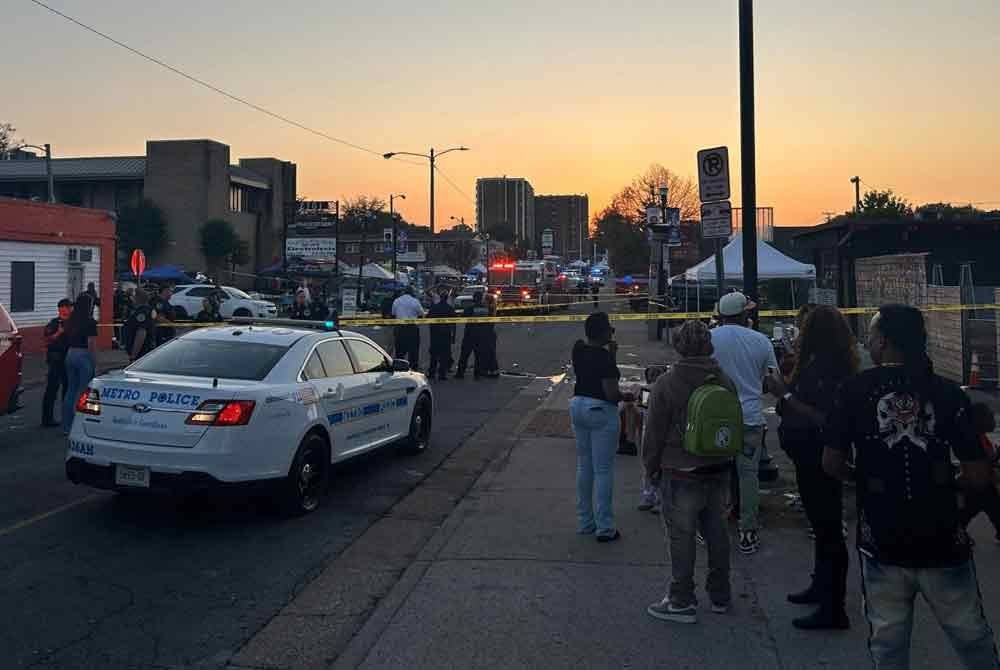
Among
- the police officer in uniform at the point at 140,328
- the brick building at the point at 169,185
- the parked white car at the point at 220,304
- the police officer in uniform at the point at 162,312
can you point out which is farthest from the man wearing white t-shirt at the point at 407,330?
the brick building at the point at 169,185

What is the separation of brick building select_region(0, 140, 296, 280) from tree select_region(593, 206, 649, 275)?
32834 millimetres

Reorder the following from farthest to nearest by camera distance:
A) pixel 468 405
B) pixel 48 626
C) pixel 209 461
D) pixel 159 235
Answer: pixel 159 235, pixel 468 405, pixel 209 461, pixel 48 626

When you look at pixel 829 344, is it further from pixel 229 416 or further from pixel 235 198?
pixel 235 198

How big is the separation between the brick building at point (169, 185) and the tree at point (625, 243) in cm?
3283

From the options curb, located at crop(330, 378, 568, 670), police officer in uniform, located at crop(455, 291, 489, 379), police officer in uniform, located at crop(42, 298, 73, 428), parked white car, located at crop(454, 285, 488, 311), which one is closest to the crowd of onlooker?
curb, located at crop(330, 378, 568, 670)

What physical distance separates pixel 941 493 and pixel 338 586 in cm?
398

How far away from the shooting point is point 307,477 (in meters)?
7.95

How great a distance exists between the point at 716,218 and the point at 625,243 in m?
78.8

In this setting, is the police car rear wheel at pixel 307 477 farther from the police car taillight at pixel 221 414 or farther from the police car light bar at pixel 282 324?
the police car light bar at pixel 282 324

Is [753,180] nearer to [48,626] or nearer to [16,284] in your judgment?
[48,626]

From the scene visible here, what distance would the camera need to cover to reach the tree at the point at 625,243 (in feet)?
284

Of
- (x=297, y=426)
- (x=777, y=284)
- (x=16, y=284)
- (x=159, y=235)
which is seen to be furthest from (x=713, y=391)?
(x=159, y=235)

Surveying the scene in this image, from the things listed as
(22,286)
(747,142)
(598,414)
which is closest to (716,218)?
(747,142)

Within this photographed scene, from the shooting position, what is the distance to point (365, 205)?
11194cm
